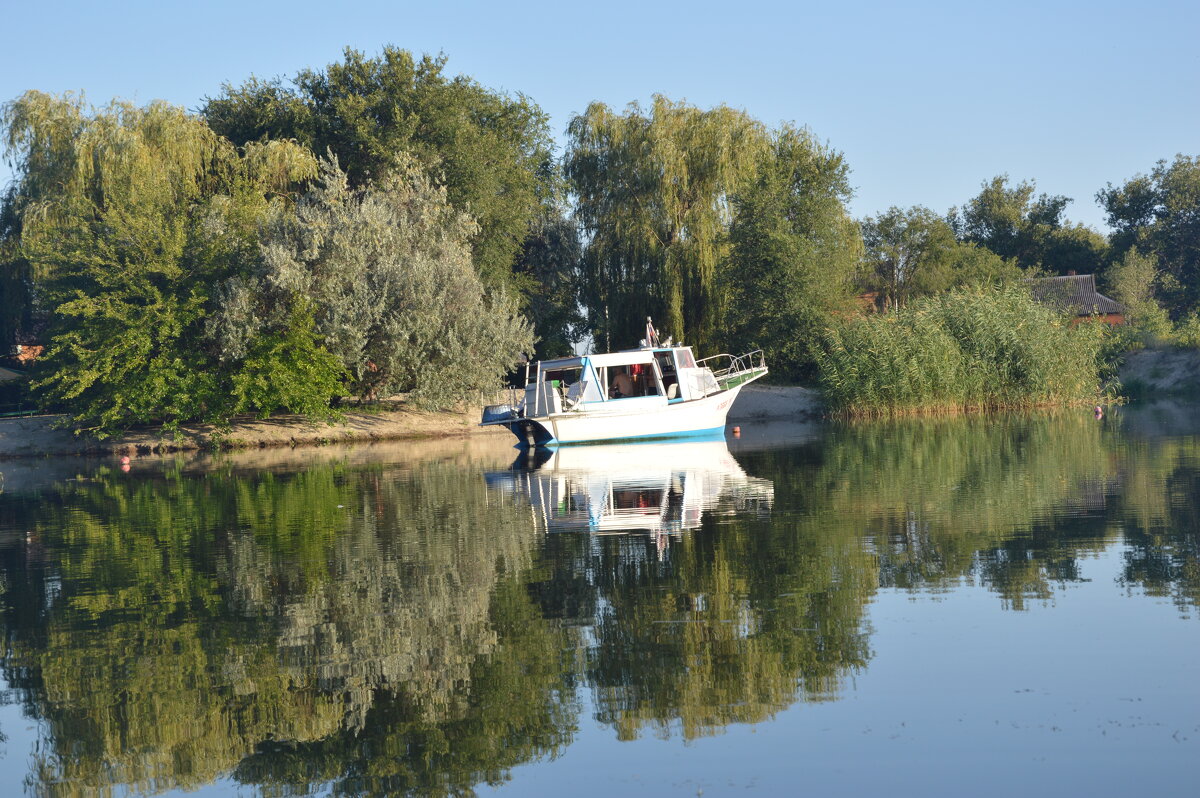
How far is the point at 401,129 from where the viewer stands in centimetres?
4141

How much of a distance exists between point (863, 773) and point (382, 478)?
60.2ft

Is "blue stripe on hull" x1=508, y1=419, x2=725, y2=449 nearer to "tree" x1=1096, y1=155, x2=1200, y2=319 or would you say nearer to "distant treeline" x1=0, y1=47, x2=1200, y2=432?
"distant treeline" x1=0, y1=47, x2=1200, y2=432

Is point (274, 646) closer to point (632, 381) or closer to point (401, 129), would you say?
point (632, 381)

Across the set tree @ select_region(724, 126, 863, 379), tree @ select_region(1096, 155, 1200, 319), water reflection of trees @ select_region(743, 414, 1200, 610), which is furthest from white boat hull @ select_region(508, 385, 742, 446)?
tree @ select_region(1096, 155, 1200, 319)

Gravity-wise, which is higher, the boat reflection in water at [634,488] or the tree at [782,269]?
the tree at [782,269]

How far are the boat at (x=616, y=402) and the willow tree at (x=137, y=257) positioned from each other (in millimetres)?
7065

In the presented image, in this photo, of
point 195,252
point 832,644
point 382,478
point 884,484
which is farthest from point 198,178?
point 832,644

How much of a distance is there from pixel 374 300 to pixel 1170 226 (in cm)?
6118

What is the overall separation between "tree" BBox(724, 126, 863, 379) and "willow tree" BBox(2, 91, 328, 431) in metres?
17.2

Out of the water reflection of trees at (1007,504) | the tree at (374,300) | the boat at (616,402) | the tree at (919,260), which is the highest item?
the tree at (919,260)

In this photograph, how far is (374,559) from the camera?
12484 mm

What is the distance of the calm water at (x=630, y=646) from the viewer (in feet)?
19.8

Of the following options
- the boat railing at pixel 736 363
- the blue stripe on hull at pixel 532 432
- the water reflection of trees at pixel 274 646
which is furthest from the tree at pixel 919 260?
the water reflection of trees at pixel 274 646

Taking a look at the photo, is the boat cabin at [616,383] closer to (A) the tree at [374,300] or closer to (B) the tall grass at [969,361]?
(A) the tree at [374,300]
